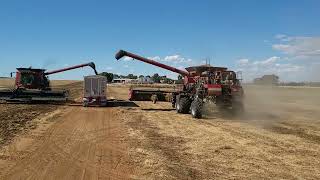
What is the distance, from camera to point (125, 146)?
13.6 meters

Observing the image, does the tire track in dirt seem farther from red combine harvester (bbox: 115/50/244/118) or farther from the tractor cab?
the tractor cab

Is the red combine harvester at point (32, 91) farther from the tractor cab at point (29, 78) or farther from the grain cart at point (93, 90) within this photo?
the grain cart at point (93, 90)

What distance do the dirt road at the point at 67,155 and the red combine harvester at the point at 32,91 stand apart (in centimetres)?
1444

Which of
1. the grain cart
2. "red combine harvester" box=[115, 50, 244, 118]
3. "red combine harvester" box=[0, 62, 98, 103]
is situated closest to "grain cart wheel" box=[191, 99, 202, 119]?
"red combine harvester" box=[115, 50, 244, 118]

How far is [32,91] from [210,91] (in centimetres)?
1491

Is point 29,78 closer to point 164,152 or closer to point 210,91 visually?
point 210,91

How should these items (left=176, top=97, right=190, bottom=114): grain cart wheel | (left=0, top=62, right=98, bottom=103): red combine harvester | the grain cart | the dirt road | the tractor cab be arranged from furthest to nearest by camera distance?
1. the tractor cab
2. (left=0, top=62, right=98, bottom=103): red combine harvester
3. the grain cart
4. (left=176, top=97, right=190, bottom=114): grain cart wheel
5. the dirt road

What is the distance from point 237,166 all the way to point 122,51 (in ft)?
62.1

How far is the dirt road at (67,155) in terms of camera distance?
9750mm

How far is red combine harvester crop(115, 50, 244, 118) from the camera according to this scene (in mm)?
23188

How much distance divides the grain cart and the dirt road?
43.9 ft

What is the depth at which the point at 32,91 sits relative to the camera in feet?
106

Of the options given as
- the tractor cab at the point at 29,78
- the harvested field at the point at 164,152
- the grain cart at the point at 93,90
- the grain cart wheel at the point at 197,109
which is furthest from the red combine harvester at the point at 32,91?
the harvested field at the point at 164,152

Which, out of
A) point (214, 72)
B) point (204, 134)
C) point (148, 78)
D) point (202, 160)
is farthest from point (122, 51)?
point (148, 78)
